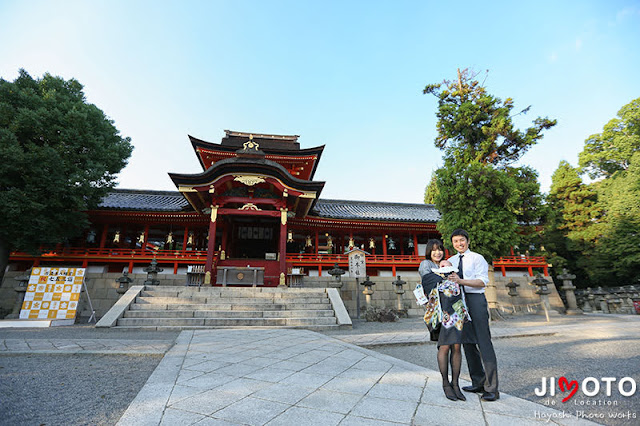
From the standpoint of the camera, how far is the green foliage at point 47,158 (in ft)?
34.4

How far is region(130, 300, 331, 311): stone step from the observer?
8.78 m

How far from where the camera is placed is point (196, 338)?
5840mm

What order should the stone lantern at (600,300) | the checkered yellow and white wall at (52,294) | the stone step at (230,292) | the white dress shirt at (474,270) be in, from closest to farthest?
the white dress shirt at (474,270) → the checkered yellow and white wall at (52,294) → the stone step at (230,292) → the stone lantern at (600,300)

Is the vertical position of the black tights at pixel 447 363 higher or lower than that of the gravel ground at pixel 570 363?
higher

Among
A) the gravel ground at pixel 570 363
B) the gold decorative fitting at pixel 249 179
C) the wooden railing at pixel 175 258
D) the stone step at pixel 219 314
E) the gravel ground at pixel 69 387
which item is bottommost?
the gravel ground at pixel 570 363

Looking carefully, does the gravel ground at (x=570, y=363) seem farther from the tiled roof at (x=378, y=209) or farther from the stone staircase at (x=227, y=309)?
the tiled roof at (x=378, y=209)

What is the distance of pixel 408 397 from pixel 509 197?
35.4 feet

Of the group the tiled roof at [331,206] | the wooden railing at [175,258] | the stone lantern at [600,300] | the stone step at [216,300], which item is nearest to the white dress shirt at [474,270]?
the stone step at [216,300]

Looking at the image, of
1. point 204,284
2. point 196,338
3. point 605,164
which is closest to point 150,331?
point 196,338

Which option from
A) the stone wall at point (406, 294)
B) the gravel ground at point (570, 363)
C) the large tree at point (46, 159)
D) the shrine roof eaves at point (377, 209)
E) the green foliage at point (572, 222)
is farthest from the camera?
the green foliage at point (572, 222)

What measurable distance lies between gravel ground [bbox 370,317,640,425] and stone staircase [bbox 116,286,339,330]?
3667 millimetres

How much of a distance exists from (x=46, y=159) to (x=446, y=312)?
14.6 m

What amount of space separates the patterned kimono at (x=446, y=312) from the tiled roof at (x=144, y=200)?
14823 millimetres

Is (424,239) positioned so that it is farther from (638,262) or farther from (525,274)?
(638,262)
